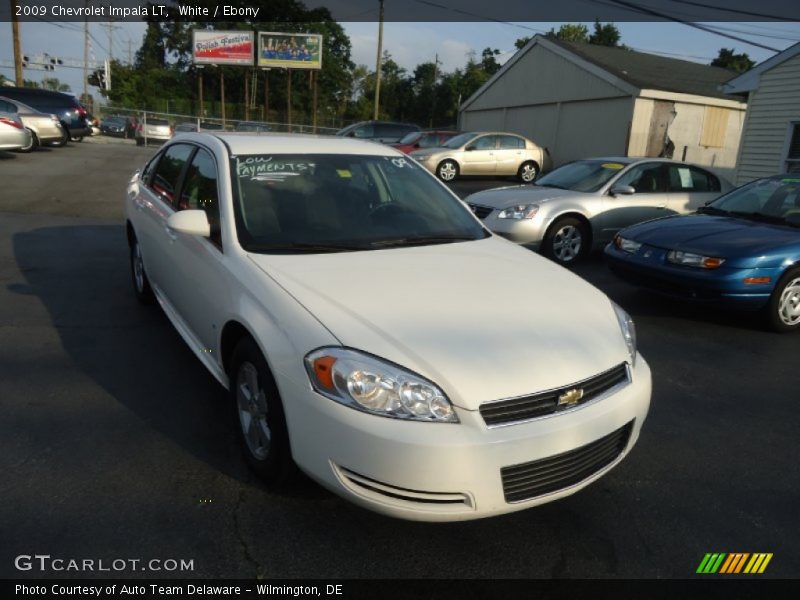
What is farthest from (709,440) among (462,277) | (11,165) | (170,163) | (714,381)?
(11,165)

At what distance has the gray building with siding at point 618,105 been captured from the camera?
1741 cm

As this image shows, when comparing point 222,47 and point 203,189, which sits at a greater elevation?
point 222,47

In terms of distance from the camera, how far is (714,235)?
5465 millimetres

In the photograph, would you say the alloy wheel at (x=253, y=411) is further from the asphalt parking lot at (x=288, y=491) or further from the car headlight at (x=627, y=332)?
the car headlight at (x=627, y=332)

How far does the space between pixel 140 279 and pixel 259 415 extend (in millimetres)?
2981

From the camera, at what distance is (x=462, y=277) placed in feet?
9.70

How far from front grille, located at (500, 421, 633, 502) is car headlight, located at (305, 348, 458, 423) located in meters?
0.34

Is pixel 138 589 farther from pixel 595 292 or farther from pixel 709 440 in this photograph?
pixel 709 440

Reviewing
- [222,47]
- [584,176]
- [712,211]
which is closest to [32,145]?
[584,176]

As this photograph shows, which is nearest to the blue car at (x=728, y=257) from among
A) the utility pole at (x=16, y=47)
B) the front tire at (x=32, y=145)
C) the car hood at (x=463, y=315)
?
the car hood at (x=463, y=315)

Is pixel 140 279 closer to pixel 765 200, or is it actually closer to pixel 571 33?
pixel 765 200

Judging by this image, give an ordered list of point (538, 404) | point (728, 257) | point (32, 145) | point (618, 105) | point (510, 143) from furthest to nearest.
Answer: point (618, 105) < point (510, 143) < point (32, 145) < point (728, 257) < point (538, 404)

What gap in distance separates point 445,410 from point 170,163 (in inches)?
127

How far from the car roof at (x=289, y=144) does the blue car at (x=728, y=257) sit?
2.79 meters
